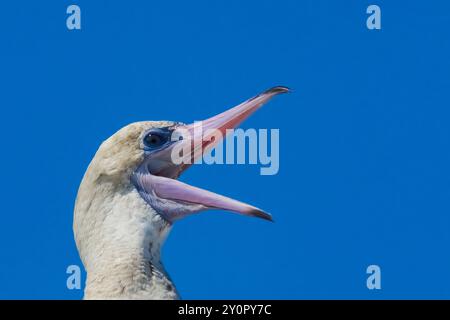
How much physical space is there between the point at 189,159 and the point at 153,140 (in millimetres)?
408

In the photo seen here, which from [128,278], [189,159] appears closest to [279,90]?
[189,159]

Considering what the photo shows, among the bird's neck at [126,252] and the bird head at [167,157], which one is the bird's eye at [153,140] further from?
the bird's neck at [126,252]

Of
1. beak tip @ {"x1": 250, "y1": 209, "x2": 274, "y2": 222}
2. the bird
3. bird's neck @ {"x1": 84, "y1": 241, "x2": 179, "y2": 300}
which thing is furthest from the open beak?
bird's neck @ {"x1": 84, "y1": 241, "x2": 179, "y2": 300}

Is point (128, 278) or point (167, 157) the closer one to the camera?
point (128, 278)

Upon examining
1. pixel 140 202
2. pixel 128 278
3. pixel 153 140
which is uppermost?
pixel 153 140

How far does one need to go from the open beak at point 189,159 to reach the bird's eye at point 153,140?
3.5 inches

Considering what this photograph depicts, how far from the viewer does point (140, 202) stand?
22141 millimetres

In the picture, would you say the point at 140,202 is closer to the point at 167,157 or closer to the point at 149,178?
the point at 149,178

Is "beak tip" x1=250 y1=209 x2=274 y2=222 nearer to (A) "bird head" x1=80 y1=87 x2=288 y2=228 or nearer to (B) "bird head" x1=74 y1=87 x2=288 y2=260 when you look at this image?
(B) "bird head" x1=74 y1=87 x2=288 y2=260

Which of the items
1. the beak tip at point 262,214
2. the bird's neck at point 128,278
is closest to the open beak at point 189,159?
the beak tip at point 262,214

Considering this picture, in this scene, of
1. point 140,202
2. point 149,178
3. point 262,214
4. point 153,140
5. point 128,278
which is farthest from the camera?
point 153,140
